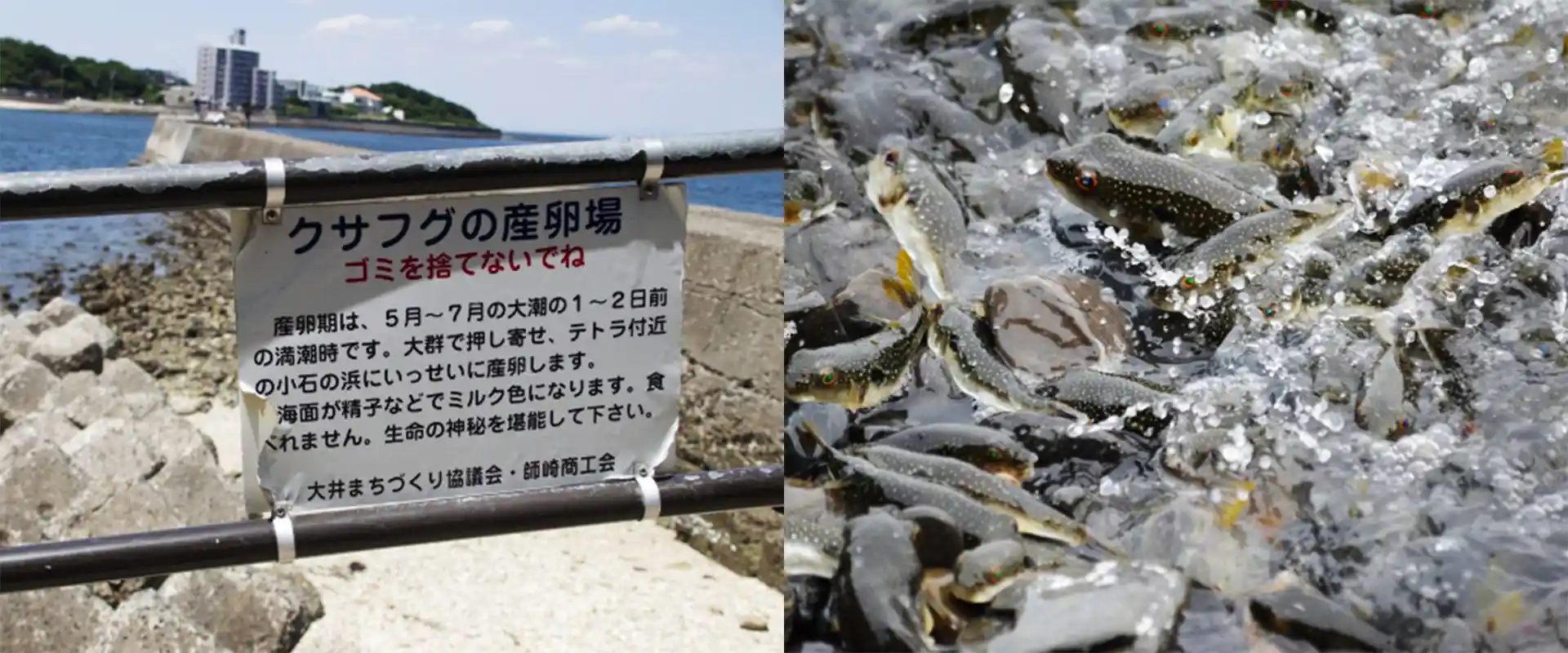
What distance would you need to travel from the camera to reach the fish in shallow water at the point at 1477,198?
1.75 m

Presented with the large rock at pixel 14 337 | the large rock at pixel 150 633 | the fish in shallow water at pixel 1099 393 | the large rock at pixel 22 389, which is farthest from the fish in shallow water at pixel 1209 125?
the large rock at pixel 14 337

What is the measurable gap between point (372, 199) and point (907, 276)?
2.15 feet

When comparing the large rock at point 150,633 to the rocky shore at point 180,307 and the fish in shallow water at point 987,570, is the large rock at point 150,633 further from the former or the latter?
the rocky shore at point 180,307

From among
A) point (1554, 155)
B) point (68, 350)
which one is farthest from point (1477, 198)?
point (68, 350)

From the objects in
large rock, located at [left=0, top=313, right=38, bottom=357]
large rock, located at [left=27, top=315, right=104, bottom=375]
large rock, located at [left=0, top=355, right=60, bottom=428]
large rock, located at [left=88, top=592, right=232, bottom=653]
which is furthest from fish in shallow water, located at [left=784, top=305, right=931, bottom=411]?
large rock, located at [left=0, top=313, right=38, bottom=357]

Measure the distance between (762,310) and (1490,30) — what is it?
2636 millimetres

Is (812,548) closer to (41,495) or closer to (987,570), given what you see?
(987,570)

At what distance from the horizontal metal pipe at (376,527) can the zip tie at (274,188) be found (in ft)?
→ 1.23

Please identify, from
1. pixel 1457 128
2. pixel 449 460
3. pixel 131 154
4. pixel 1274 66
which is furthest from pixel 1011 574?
pixel 131 154

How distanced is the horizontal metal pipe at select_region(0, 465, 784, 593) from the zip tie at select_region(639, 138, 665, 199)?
1.29ft

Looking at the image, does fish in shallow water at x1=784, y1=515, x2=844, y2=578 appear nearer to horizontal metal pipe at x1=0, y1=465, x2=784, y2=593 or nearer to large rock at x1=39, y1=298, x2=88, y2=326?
horizontal metal pipe at x1=0, y1=465, x2=784, y2=593

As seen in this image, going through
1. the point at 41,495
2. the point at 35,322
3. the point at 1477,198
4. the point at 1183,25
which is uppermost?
the point at 1183,25

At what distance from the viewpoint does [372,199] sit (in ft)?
4.94

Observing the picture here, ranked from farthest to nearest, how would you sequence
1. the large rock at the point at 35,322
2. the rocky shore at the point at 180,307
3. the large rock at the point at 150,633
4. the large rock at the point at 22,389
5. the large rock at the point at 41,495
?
the rocky shore at the point at 180,307 < the large rock at the point at 35,322 < the large rock at the point at 22,389 < the large rock at the point at 41,495 < the large rock at the point at 150,633
